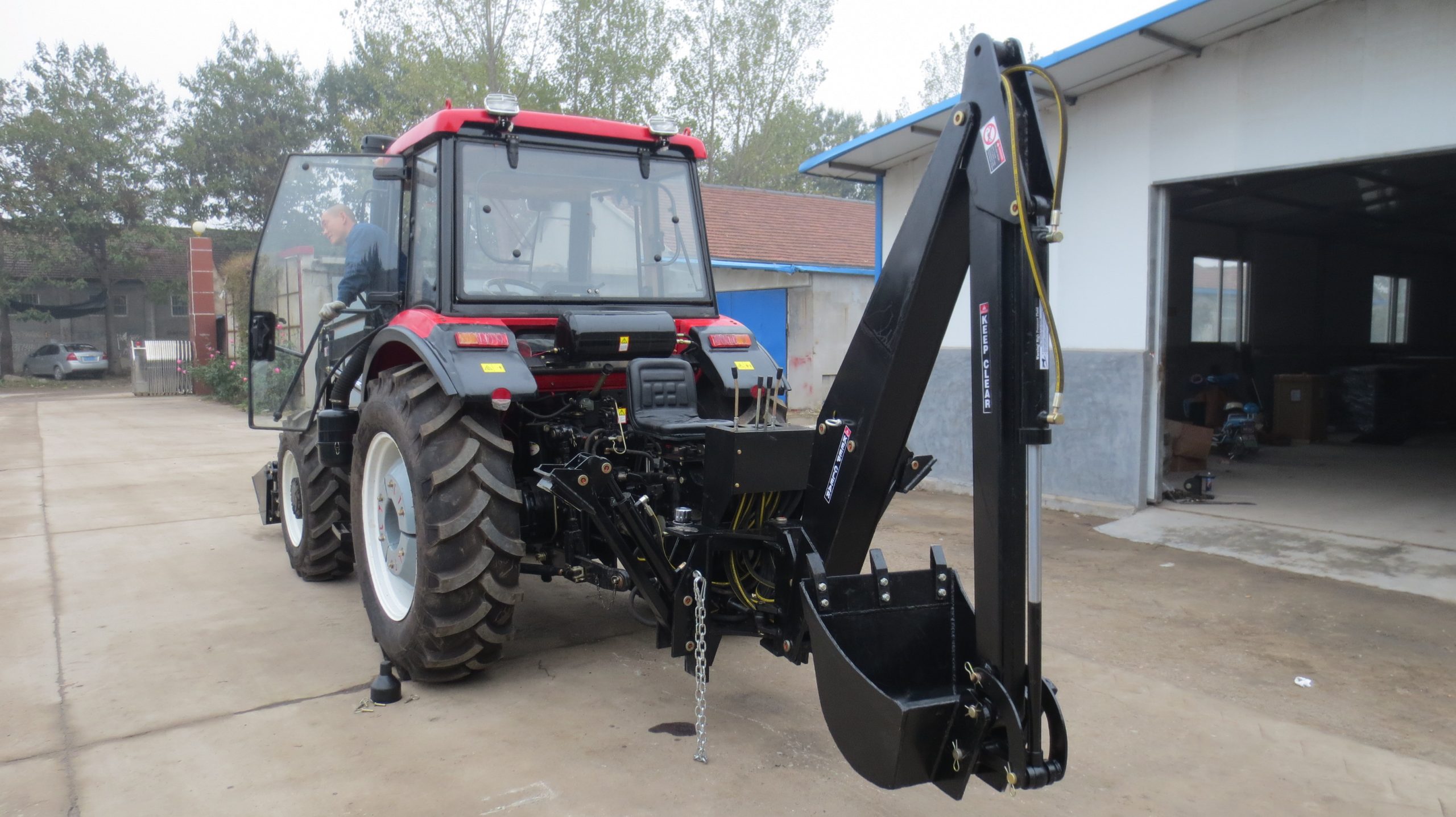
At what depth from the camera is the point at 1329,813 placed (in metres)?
3.15

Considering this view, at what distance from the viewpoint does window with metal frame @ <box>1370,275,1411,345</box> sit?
16.7 metres

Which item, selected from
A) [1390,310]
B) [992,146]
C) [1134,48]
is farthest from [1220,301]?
[992,146]

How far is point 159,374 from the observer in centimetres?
2497

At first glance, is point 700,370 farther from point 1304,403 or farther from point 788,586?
point 1304,403

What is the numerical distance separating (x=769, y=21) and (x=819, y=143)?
13228 millimetres

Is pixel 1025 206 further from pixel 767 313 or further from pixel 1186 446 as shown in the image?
pixel 767 313

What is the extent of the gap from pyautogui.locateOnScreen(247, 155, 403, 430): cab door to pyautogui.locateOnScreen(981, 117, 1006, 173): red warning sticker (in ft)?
10.1

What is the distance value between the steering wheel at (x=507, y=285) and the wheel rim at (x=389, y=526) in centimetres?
82

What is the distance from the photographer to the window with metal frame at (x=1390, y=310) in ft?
54.9

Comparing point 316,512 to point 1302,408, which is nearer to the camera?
point 316,512

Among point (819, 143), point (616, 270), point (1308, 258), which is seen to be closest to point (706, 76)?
point (819, 143)

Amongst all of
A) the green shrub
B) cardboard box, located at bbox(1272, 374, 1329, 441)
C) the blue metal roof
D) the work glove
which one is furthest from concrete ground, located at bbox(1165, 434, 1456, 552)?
the green shrub

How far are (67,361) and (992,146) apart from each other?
37.2m

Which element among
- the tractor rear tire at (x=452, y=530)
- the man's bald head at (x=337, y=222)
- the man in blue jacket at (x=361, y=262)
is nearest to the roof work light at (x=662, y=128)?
the man in blue jacket at (x=361, y=262)
